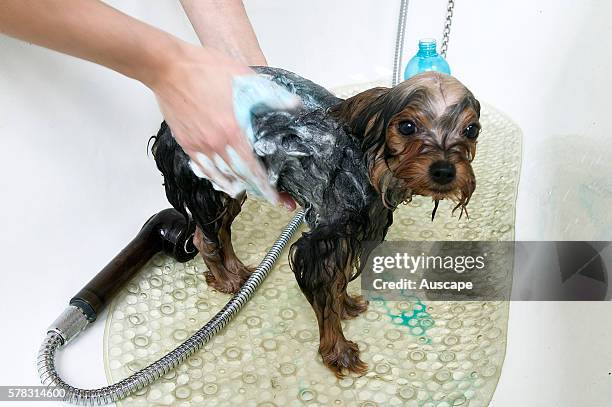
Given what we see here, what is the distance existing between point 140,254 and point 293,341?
299mm

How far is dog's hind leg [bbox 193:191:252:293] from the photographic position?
933 mm

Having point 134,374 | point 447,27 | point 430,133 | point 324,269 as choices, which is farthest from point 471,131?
point 447,27

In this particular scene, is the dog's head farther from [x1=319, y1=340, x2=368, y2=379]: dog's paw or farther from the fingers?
[x1=319, y1=340, x2=368, y2=379]: dog's paw

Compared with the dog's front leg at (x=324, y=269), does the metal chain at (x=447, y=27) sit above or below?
above

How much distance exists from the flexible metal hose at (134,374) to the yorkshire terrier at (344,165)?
0.56 ft

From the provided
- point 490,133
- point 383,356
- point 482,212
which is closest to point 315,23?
point 490,133

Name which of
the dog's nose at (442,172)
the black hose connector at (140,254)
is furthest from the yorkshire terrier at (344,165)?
the black hose connector at (140,254)

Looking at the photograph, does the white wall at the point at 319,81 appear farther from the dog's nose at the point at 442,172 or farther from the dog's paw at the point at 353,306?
the dog's nose at the point at 442,172

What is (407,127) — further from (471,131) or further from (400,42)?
(400,42)

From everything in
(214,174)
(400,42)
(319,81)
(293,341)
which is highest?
(400,42)

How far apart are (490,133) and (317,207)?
28.5 inches

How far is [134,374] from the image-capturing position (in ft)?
3.02

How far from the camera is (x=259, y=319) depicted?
1030mm

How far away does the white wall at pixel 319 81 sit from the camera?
0.91 metres
